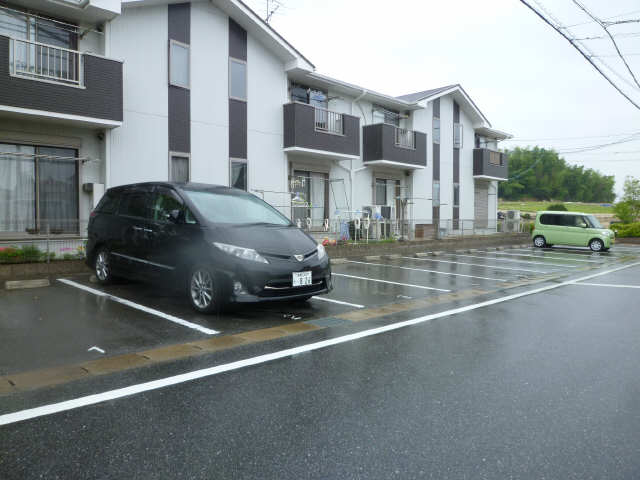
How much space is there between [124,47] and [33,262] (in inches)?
233

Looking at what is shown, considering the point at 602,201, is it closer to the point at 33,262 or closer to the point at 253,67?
the point at 253,67

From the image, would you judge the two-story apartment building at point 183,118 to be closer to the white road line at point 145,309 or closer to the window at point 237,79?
the window at point 237,79

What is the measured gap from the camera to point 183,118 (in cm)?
1261

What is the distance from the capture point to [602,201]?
82.4m

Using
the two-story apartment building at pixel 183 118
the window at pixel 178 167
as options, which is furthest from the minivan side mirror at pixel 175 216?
the window at pixel 178 167

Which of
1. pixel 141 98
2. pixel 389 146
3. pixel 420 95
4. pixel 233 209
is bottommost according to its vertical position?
pixel 233 209

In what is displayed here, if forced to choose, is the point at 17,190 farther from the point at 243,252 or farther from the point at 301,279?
the point at 301,279

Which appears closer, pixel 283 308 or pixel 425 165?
pixel 283 308

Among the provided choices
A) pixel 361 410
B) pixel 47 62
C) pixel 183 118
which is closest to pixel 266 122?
pixel 183 118

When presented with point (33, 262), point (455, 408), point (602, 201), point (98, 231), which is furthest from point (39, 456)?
point (602, 201)

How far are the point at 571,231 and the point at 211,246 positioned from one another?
1921cm

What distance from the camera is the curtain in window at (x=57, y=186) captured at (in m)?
10.5

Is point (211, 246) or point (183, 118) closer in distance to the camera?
point (211, 246)

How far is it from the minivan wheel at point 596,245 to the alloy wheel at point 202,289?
740 inches
